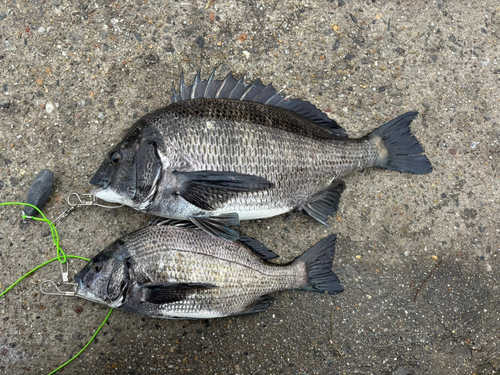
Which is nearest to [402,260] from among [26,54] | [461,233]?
[461,233]

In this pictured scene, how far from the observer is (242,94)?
108 inches

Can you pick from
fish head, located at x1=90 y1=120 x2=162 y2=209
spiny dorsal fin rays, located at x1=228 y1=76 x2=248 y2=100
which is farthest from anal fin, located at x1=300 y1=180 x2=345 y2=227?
fish head, located at x1=90 y1=120 x2=162 y2=209

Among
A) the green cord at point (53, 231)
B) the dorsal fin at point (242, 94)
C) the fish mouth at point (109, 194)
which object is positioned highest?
the dorsal fin at point (242, 94)

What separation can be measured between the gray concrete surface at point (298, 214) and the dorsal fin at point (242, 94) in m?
0.30

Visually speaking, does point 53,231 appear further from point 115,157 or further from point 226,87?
point 226,87

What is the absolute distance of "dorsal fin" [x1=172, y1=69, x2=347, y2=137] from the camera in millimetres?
2686

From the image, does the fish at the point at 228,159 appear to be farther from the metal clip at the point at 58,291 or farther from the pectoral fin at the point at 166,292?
the metal clip at the point at 58,291

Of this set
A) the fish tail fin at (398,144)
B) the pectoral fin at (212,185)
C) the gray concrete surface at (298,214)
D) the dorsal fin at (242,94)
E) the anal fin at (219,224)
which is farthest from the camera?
the fish tail fin at (398,144)

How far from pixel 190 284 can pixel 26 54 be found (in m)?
2.40

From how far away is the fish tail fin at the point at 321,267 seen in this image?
2760 millimetres

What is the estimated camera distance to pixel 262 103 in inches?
108

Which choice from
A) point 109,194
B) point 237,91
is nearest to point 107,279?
point 109,194

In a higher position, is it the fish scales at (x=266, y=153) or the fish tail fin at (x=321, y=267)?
the fish scales at (x=266, y=153)

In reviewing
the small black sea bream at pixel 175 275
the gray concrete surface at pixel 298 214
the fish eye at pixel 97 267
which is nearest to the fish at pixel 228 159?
the small black sea bream at pixel 175 275
